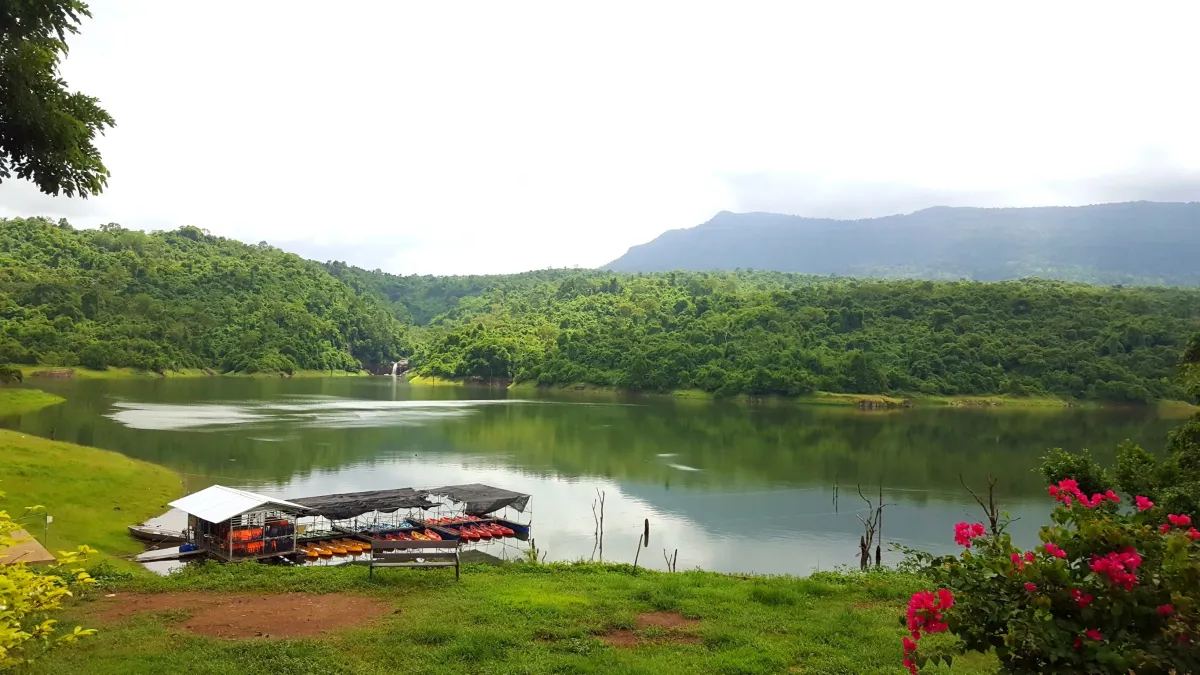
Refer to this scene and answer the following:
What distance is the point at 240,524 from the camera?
60.8 ft

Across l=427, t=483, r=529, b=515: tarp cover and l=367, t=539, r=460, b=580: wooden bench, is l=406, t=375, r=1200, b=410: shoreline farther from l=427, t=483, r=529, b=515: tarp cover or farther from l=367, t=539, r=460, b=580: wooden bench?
l=367, t=539, r=460, b=580: wooden bench

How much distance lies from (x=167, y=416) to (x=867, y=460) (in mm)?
44737

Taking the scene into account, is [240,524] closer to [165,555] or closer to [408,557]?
[165,555]

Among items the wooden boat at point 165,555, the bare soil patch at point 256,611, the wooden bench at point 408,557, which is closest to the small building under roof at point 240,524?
the wooden boat at point 165,555

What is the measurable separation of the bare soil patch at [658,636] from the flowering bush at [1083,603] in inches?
206

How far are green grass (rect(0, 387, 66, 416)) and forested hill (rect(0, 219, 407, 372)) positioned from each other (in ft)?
90.1

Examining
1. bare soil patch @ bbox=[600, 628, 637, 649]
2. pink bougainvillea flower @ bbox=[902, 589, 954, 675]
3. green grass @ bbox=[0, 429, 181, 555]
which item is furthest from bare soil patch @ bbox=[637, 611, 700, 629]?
green grass @ bbox=[0, 429, 181, 555]

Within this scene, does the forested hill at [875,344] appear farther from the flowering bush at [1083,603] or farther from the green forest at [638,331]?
the flowering bush at [1083,603]

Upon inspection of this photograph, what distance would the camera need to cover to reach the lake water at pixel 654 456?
27.0 metres

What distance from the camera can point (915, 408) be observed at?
249ft

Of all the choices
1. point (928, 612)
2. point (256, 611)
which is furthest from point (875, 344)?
point (928, 612)

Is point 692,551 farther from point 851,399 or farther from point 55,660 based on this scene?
point 851,399

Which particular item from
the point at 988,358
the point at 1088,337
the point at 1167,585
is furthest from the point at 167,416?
the point at 1088,337

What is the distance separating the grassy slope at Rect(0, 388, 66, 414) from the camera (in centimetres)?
4878
